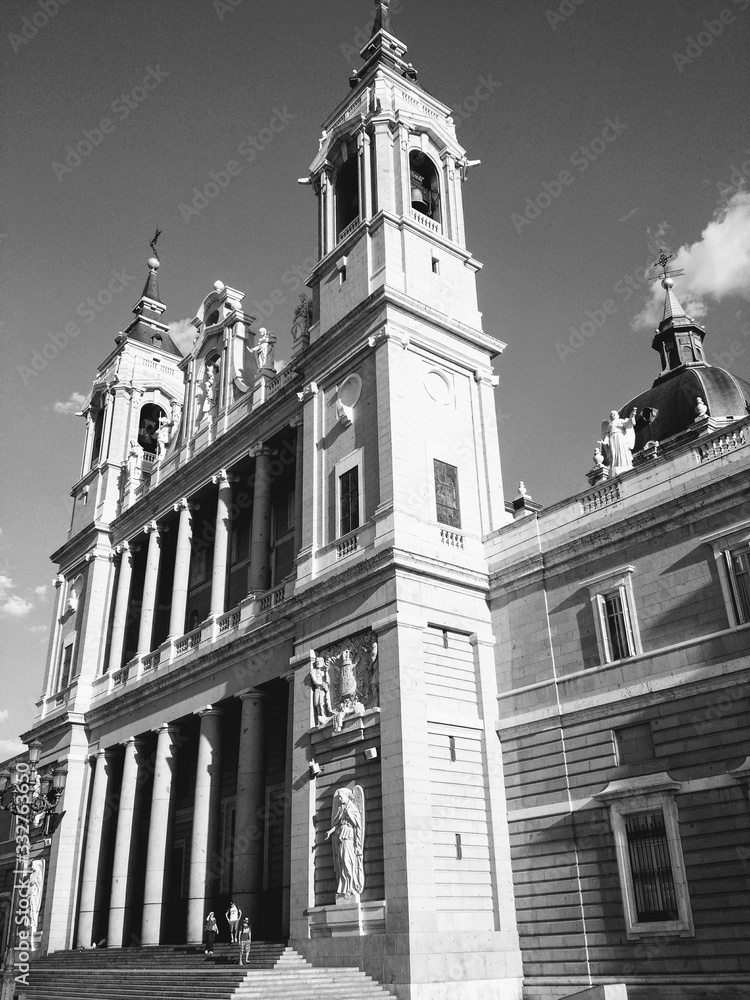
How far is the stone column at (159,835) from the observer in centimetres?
3122

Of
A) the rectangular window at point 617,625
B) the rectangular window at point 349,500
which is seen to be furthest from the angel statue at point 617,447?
the rectangular window at point 349,500

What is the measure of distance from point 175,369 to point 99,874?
25.3 meters

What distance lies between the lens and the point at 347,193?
110 ft

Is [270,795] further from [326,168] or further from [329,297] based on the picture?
[326,168]

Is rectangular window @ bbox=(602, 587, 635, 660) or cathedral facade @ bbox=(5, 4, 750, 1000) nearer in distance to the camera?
cathedral facade @ bbox=(5, 4, 750, 1000)

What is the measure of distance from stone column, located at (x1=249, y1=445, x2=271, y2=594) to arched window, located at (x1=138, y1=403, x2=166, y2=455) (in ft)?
50.7

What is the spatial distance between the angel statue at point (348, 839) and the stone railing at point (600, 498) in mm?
9111

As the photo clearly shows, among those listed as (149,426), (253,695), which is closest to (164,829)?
(253,695)

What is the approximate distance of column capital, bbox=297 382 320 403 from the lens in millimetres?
30031

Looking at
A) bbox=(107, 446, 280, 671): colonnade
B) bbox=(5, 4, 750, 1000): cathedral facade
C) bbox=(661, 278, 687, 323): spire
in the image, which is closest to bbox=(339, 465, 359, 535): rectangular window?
bbox=(5, 4, 750, 1000): cathedral facade

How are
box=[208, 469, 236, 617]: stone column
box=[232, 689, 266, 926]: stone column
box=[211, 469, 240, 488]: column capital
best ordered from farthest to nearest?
box=[211, 469, 240, 488]: column capital
box=[208, 469, 236, 617]: stone column
box=[232, 689, 266, 926]: stone column

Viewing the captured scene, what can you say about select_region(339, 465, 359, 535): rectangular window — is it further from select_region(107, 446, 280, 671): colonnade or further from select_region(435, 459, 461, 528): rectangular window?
select_region(107, 446, 280, 671): colonnade

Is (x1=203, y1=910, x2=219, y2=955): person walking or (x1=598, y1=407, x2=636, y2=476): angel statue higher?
(x1=598, y1=407, x2=636, y2=476): angel statue

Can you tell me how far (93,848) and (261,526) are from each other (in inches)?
591
